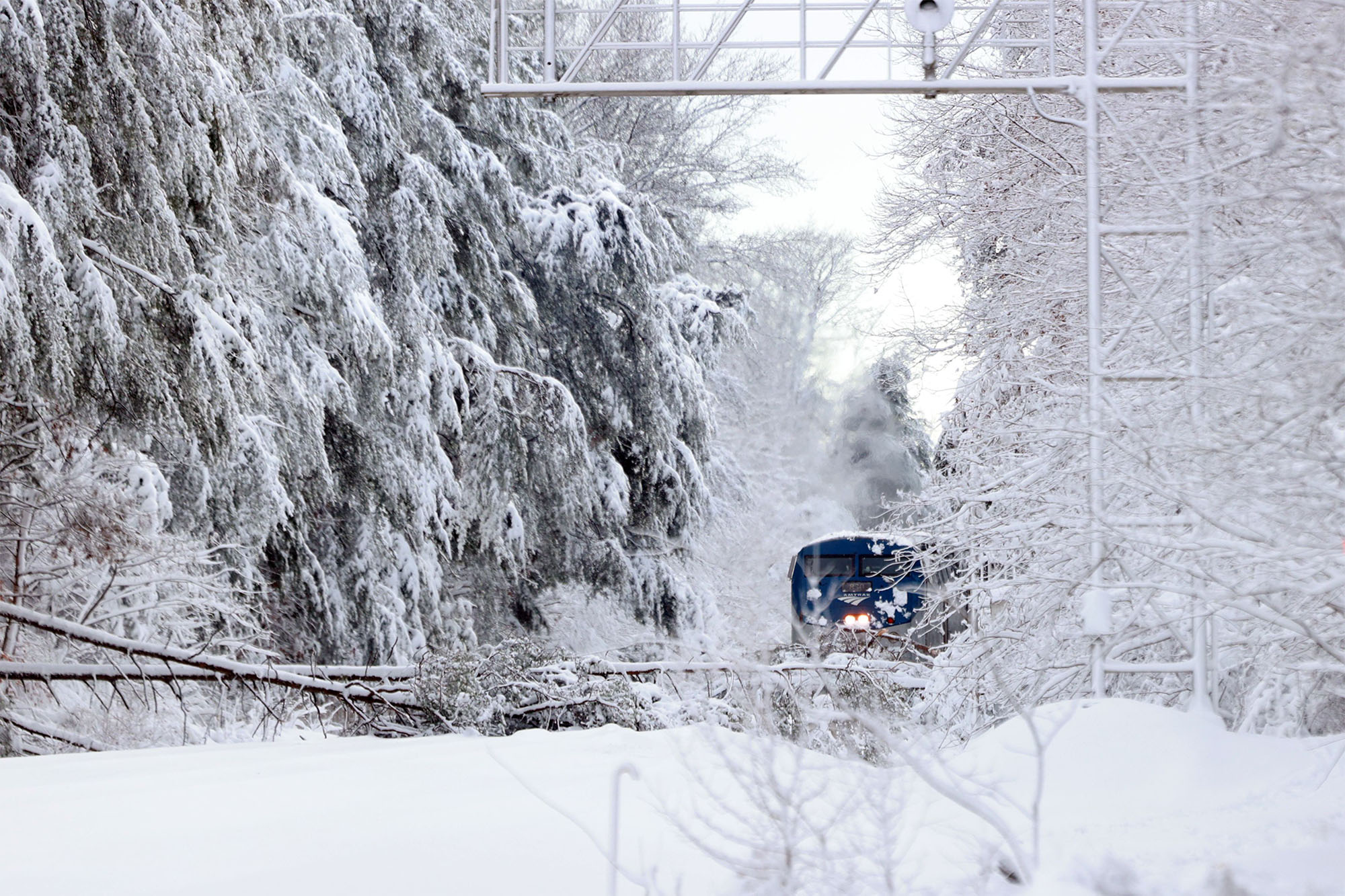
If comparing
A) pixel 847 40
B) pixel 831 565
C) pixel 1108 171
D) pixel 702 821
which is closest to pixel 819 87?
pixel 847 40

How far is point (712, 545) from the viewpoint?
13.0 m

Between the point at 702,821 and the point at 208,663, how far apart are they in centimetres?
444

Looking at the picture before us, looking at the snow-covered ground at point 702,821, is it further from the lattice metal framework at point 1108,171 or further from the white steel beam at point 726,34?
the white steel beam at point 726,34

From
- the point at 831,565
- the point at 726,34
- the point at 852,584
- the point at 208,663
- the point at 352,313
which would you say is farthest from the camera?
the point at 852,584

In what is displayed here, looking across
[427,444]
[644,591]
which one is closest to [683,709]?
[427,444]

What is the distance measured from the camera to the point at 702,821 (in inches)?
102

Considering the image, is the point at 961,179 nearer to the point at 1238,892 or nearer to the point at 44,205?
the point at 44,205

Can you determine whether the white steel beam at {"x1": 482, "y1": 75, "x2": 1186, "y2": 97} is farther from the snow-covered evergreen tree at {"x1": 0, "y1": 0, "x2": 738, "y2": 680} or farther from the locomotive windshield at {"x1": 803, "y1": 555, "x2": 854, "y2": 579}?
the locomotive windshield at {"x1": 803, "y1": 555, "x2": 854, "y2": 579}

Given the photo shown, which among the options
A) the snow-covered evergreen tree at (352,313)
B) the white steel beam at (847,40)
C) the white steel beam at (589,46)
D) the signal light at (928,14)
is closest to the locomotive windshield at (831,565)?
the snow-covered evergreen tree at (352,313)

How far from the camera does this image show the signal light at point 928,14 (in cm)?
501

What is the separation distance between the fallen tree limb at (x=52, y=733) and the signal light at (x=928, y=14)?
4631 millimetres

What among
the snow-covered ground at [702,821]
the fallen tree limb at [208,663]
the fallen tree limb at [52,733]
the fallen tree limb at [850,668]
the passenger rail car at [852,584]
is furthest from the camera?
the passenger rail car at [852,584]

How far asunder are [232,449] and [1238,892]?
4.90 meters

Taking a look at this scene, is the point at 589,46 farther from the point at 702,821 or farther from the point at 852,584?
the point at 852,584
